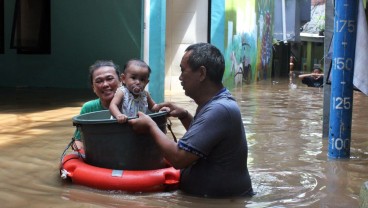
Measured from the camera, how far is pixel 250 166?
565 cm

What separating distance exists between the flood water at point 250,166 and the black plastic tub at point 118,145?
0.25m

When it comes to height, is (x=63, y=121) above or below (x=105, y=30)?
below

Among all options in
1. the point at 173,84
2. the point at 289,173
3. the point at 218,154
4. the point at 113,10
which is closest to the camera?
the point at 218,154

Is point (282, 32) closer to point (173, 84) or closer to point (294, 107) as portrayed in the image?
point (173, 84)

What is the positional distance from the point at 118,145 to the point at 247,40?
61.3ft

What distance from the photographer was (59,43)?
15.0m

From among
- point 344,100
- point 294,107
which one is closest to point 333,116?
point 344,100

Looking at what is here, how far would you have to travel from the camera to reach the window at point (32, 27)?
15.0m

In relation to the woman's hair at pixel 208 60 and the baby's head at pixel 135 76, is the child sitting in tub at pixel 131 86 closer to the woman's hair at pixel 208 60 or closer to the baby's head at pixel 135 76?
the baby's head at pixel 135 76

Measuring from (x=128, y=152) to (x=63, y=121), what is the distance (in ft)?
15.1

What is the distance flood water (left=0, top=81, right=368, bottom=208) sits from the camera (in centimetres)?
414

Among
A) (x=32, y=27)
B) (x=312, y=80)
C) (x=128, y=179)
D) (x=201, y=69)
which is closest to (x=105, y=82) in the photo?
(x=128, y=179)

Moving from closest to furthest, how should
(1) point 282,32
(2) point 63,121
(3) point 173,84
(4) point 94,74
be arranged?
(4) point 94,74 < (2) point 63,121 < (3) point 173,84 < (1) point 282,32

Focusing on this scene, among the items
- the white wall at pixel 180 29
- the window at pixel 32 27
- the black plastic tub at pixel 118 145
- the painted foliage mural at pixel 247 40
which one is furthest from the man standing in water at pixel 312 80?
the painted foliage mural at pixel 247 40
